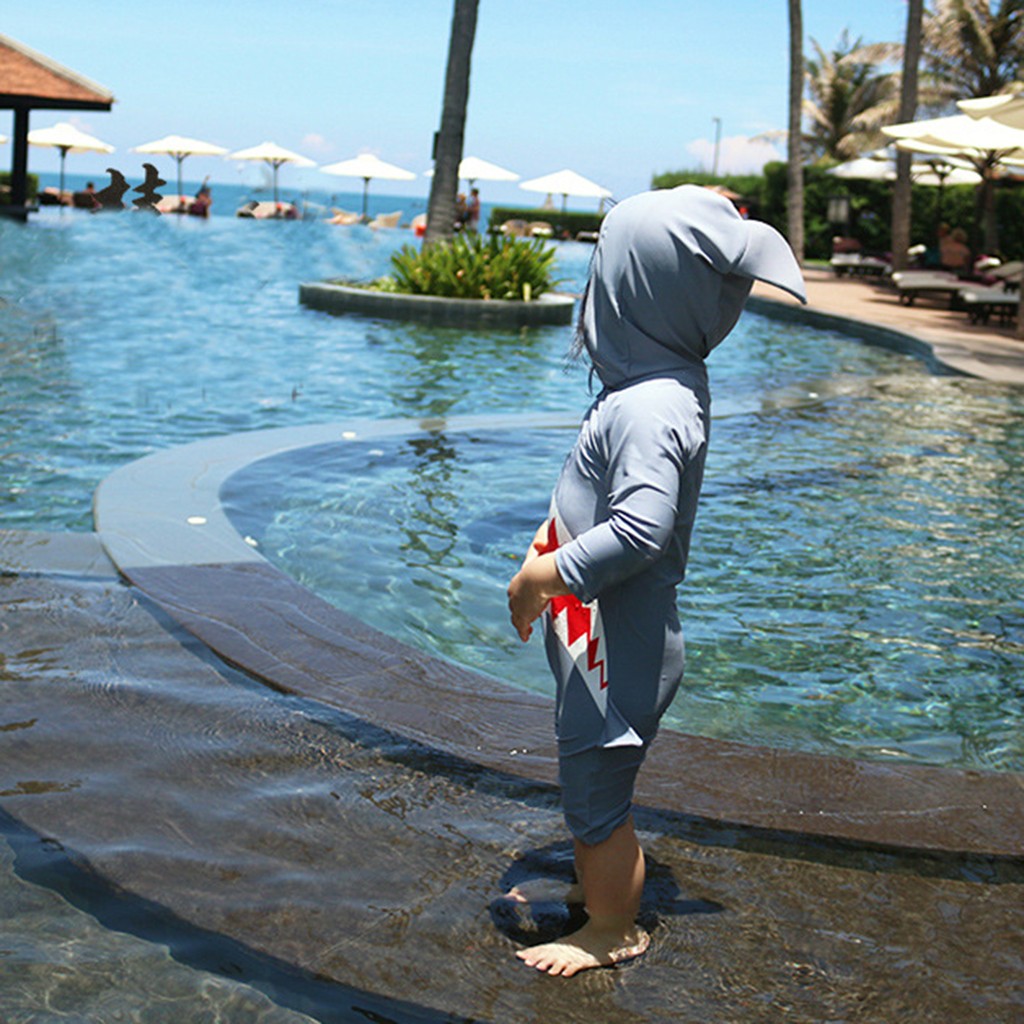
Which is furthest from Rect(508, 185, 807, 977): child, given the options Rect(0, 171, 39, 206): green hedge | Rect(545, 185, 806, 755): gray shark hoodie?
Rect(0, 171, 39, 206): green hedge

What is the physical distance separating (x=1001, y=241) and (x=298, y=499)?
2968 centimetres

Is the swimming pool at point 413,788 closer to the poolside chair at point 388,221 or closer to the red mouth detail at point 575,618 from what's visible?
the red mouth detail at point 575,618

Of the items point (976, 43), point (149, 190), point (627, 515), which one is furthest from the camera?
point (976, 43)

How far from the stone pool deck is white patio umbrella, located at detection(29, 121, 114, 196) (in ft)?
64.9

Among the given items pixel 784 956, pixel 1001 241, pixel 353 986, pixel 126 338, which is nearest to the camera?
pixel 353 986

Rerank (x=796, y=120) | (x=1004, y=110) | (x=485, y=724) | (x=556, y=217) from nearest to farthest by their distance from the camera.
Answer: (x=485, y=724) < (x=1004, y=110) < (x=796, y=120) < (x=556, y=217)

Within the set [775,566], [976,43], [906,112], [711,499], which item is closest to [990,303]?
[906,112]

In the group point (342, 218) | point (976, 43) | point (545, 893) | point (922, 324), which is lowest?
point (545, 893)

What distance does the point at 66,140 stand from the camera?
33.9m

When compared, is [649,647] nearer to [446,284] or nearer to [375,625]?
[375,625]

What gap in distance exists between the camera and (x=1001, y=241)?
3225 centimetres

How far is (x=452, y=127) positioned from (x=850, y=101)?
4170 centimetres

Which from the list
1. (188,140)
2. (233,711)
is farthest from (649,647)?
(188,140)

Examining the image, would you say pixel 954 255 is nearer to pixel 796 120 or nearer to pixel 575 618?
pixel 796 120
